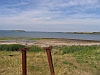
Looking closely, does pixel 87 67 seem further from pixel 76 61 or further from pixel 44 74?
pixel 44 74

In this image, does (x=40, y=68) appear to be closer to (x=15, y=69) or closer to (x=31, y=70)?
(x=31, y=70)

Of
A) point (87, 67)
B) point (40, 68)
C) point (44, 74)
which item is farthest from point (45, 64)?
point (87, 67)

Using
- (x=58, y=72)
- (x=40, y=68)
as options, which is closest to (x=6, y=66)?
(x=40, y=68)

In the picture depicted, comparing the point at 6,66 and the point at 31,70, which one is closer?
the point at 31,70

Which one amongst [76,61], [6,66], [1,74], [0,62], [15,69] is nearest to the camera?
[1,74]

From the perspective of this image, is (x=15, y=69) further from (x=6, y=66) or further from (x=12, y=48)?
(x=12, y=48)

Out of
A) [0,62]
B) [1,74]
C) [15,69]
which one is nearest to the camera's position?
[1,74]

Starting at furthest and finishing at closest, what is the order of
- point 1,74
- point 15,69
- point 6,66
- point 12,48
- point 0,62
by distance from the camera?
point 12,48
point 0,62
point 6,66
point 15,69
point 1,74

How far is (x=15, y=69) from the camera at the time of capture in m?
8.20

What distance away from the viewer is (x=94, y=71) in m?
8.59

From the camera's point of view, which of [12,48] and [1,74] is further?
[12,48]

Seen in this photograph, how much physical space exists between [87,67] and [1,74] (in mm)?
4402

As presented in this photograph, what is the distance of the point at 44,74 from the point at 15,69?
1.43 m

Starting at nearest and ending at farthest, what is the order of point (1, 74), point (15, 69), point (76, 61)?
point (1, 74), point (15, 69), point (76, 61)
